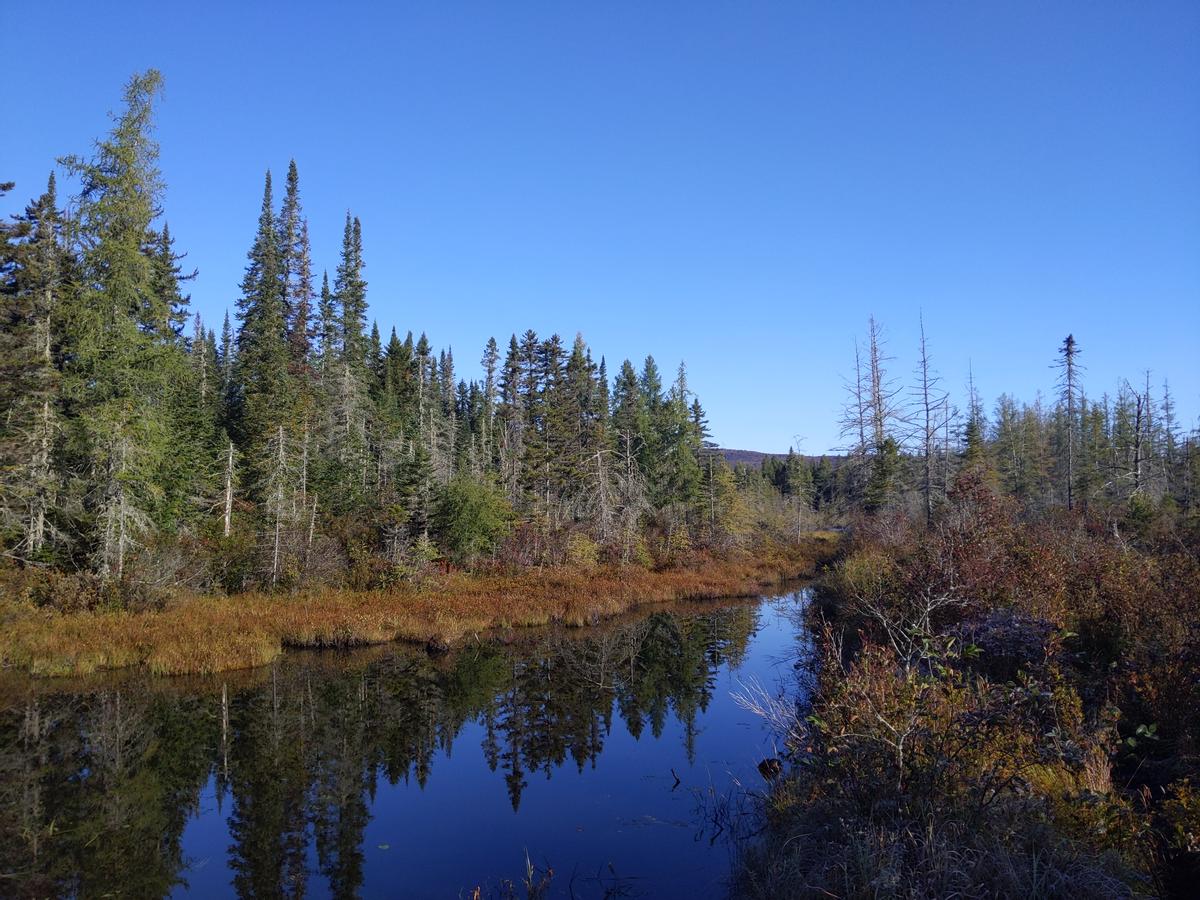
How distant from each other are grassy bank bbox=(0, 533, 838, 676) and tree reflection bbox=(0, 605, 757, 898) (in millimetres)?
1213

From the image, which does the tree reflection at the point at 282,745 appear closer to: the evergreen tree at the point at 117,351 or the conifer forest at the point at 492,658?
the conifer forest at the point at 492,658

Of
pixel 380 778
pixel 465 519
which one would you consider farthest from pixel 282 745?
pixel 465 519

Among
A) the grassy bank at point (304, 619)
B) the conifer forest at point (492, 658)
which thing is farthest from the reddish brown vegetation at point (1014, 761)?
the grassy bank at point (304, 619)

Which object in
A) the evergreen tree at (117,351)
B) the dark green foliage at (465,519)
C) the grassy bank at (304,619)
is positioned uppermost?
the evergreen tree at (117,351)

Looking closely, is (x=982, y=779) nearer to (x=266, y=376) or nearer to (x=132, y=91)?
(x=132, y=91)

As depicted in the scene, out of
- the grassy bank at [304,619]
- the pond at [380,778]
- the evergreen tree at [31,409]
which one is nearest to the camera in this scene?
the pond at [380,778]

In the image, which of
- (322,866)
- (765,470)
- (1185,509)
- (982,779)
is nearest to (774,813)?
(982,779)

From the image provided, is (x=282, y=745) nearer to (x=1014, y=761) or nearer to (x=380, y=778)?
(x=380, y=778)

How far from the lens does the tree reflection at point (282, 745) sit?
922 cm

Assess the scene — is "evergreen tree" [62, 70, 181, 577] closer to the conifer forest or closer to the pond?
the conifer forest

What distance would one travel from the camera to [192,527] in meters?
28.5

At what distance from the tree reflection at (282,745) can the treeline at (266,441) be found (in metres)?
7.73

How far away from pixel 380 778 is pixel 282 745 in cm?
262

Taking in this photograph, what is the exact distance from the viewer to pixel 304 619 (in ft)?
74.6
